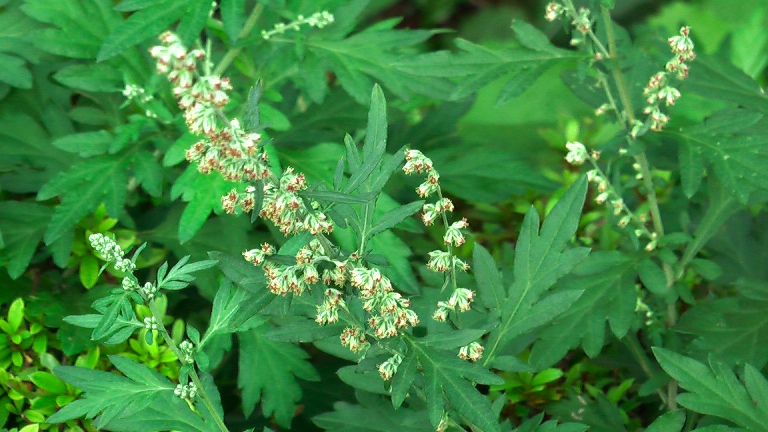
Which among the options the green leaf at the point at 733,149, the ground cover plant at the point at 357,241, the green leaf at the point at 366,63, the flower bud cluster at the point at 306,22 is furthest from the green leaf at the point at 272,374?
the green leaf at the point at 733,149

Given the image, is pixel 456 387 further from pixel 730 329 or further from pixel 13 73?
pixel 13 73

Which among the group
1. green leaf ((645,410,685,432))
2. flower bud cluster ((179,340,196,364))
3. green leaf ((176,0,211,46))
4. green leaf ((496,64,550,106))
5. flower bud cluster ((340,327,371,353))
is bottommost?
green leaf ((645,410,685,432))

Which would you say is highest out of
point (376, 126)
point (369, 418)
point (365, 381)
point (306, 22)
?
point (376, 126)

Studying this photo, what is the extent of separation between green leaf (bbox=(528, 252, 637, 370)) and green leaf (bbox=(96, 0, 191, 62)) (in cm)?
106

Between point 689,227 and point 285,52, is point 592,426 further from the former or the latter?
point 285,52

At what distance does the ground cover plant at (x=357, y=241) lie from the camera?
4.28ft

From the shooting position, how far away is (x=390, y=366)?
134 centimetres

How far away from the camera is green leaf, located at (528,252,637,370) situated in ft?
5.82

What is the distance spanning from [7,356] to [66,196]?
394 millimetres

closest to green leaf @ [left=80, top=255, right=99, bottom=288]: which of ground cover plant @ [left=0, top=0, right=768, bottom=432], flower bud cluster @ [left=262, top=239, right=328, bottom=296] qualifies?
ground cover plant @ [left=0, top=0, right=768, bottom=432]

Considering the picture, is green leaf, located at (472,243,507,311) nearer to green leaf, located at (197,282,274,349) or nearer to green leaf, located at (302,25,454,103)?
green leaf, located at (197,282,274,349)

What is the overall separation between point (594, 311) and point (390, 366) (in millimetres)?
672

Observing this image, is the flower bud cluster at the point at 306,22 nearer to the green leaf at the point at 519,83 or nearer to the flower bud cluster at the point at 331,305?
the green leaf at the point at 519,83

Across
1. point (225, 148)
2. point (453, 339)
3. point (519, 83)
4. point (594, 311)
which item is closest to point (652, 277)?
point (594, 311)
